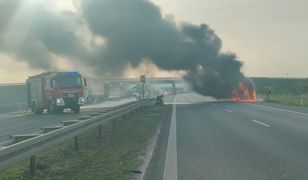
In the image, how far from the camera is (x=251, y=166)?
769 centimetres

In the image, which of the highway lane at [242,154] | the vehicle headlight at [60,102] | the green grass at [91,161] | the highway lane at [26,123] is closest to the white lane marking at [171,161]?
the highway lane at [242,154]

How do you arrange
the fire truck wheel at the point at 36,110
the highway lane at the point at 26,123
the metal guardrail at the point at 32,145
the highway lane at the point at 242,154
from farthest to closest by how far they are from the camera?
Result: the fire truck wheel at the point at 36,110
the highway lane at the point at 26,123
the highway lane at the point at 242,154
the metal guardrail at the point at 32,145

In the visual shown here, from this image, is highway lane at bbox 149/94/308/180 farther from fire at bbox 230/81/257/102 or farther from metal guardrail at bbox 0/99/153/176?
fire at bbox 230/81/257/102

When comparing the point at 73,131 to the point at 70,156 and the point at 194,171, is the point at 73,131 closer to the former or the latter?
the point at 70,156

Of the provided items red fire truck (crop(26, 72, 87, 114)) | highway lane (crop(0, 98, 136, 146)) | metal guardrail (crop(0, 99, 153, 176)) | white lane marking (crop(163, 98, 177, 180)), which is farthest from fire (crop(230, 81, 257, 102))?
metal guardrail (crop(0, 99, 153, 176))

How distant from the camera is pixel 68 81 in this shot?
26188mm

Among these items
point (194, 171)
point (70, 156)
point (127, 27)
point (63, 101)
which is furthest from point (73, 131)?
point (127, 27)

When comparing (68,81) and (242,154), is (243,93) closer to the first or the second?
Answer: (68,81)

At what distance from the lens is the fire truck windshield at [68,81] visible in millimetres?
26000

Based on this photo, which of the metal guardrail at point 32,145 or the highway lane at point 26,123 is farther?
the highway lane at point 26,123

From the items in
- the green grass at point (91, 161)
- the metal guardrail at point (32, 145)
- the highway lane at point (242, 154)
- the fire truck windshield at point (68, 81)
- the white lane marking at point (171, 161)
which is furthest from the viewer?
the fire truck windshield at point (68, 81)

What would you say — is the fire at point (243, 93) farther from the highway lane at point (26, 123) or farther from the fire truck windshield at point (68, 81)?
the highway lane at point (26, 123)

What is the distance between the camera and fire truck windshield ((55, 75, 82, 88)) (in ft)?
85.3

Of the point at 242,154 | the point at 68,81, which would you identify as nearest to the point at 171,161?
the point at 242,154
